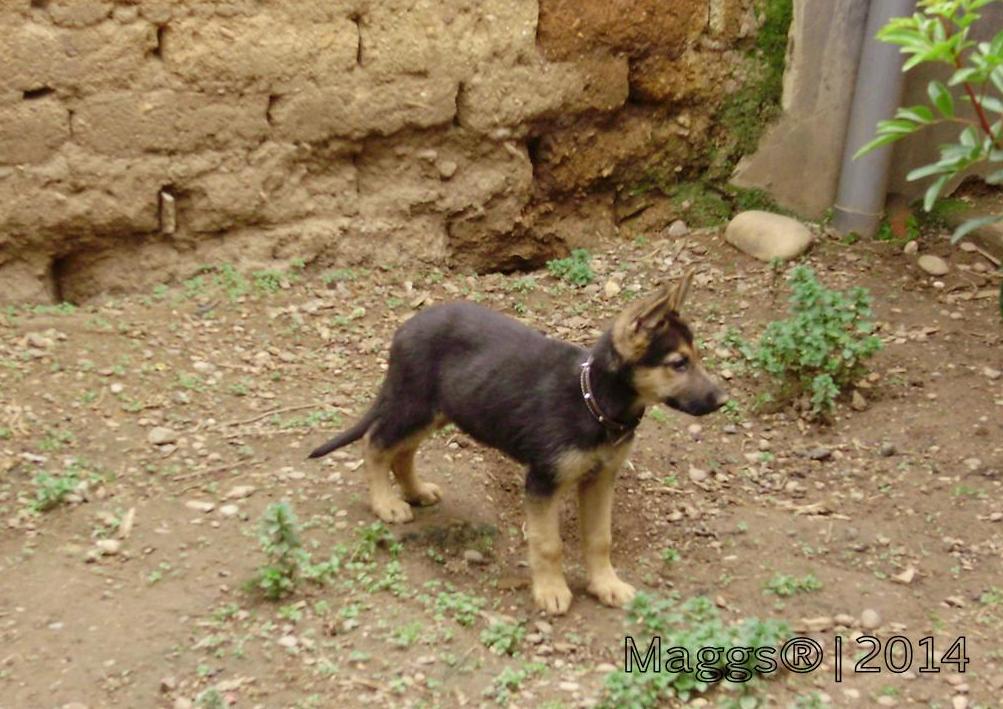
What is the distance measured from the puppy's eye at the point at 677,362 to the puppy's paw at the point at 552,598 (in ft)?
3.35

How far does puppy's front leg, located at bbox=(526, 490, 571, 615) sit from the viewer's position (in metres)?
5.06

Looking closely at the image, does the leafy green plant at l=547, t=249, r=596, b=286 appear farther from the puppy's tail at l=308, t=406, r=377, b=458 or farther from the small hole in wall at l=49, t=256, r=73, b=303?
the small hole in wall at l=49, t=256, r=73, b=303

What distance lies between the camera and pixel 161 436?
6.07m

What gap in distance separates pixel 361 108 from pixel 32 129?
1.83m

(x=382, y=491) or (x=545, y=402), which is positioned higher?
(x=545, y=402)

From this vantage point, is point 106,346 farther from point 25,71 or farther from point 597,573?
point 597,573

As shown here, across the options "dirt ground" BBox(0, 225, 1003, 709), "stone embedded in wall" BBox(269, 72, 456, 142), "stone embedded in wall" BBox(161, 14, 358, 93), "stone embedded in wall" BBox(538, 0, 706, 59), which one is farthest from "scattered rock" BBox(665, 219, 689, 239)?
"stone embedded in wall" BBox(161, 14, 358, 93)

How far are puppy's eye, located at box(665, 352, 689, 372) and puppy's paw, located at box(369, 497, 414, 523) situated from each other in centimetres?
147

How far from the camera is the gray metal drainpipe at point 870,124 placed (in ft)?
24.8

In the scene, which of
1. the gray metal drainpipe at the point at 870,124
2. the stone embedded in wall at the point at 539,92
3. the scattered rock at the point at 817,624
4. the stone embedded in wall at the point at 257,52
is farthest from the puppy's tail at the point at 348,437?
the gray metal drainpipe at the point at 870,124

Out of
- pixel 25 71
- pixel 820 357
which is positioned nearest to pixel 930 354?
pixel 820 357

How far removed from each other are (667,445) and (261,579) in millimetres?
2352

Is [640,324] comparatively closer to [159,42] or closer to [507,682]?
[507,682]

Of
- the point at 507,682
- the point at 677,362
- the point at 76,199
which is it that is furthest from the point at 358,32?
the point at 507,682
